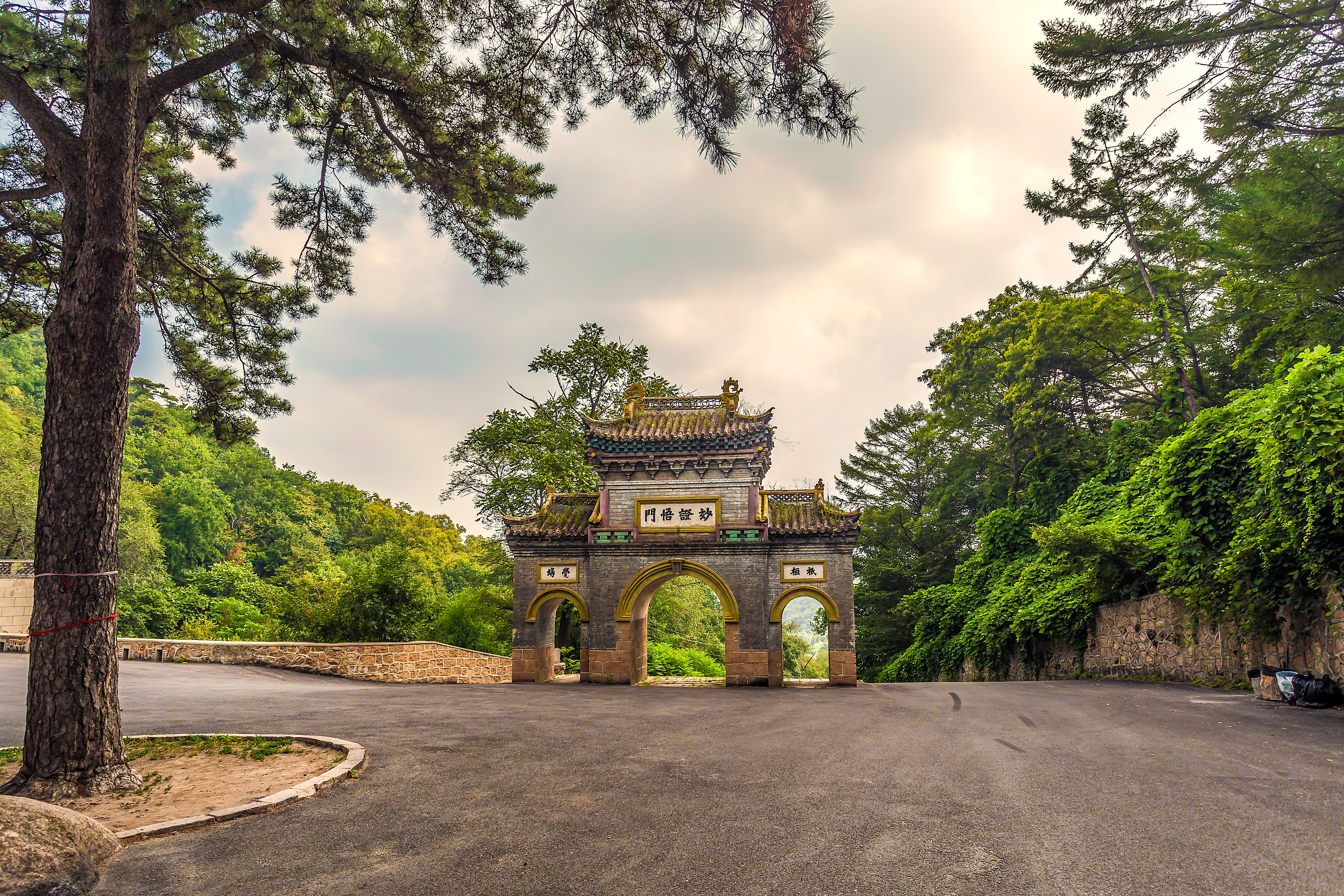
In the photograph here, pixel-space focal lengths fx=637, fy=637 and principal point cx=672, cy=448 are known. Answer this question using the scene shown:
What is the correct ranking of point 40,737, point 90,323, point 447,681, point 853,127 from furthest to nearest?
point 447,681, point 853,127, point 90,323, point 40,737

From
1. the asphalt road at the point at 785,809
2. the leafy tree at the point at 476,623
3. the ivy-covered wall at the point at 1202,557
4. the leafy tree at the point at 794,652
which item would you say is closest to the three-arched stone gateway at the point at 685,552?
the ivy-covered wall at the point at 1202,557

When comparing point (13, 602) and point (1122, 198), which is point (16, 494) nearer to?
point (13, 602)

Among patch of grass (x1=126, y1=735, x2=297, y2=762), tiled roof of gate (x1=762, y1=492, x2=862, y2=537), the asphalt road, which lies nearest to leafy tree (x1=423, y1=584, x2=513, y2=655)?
tiled roof of gate (x1=762, y1=492, x2=862, y2=537)

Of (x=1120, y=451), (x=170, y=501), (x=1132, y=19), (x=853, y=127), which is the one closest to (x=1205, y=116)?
(x=1132, y=19)

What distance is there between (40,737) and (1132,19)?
51.2ft

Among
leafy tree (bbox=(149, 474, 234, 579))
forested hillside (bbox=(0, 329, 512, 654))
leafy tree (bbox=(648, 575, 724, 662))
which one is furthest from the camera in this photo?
leafy tree (bbox=(149, 474, 234, 579))

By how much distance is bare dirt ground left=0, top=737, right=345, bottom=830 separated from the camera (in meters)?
5.03

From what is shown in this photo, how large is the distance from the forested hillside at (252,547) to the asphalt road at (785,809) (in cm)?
730

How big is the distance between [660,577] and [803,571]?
3793 millimetres

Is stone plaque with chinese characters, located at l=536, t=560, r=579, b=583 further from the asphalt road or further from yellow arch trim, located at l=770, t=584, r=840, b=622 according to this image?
the asphalt road

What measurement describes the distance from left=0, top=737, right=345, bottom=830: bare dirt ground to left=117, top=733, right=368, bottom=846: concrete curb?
0.33 ft

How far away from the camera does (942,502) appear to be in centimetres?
2997

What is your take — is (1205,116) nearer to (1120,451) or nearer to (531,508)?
(1120,451)

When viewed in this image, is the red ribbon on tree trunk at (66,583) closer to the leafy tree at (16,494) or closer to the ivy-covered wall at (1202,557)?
the ivy-covered wall at (1202,557)
